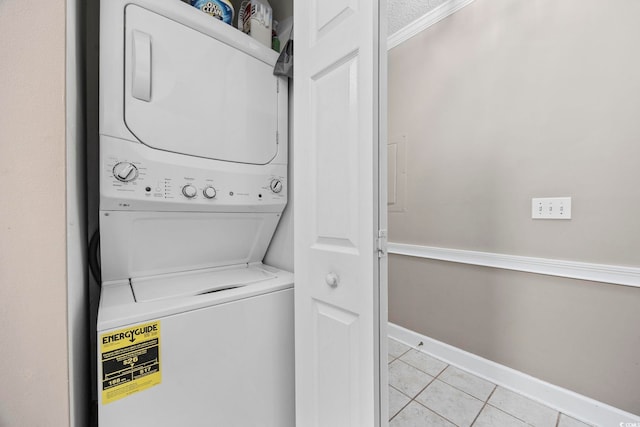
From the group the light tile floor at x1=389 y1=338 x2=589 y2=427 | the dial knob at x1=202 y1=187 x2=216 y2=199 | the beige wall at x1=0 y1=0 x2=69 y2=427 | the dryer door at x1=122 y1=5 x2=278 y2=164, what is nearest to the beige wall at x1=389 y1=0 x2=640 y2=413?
the light tile floor at x1=389 y1=338 x2=589 y2=427

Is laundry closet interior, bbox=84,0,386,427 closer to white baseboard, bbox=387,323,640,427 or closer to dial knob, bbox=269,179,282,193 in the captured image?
dial knob, bbox=269,179,282,193

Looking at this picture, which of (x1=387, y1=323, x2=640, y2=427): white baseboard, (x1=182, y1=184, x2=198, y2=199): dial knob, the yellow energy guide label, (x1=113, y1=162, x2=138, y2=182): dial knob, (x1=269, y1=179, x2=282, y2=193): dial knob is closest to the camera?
the yellow energy guide label

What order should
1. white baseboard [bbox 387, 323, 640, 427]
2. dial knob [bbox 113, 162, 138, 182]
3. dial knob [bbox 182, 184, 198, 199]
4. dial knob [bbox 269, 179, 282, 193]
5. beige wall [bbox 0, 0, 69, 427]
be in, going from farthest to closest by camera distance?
white baseboard [bbox 387, 323, 640, 427] < dial knob [bbox 269, 179, 282, 193] < dial knob [bbox 182, 184, 198, 199] < dial knob [bbox 113, 162, 138, 182] < beige wall [bbox 0, 0, 69, 427]

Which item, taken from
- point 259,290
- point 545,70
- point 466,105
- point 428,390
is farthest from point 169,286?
point 545,70

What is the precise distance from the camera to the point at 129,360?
30.7 inches

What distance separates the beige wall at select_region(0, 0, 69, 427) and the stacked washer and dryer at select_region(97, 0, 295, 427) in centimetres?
12

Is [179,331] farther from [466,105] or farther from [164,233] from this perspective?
[466,105]

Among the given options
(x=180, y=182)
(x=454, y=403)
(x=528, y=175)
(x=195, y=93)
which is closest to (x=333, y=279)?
(x=180, y=182)

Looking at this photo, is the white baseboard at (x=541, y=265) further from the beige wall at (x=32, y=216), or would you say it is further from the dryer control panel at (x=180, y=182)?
the beige wall at (x=32, y=216)

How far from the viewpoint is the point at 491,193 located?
6.01 ft

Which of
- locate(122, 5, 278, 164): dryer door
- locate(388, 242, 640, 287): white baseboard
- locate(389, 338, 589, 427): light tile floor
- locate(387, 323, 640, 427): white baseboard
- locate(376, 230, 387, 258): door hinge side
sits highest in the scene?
locate(122, 5, 278, 164): dryer door

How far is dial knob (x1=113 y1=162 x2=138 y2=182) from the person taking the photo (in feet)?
2.97

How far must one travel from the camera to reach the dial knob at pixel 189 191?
1.04 metres

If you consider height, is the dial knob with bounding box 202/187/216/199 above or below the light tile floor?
above
